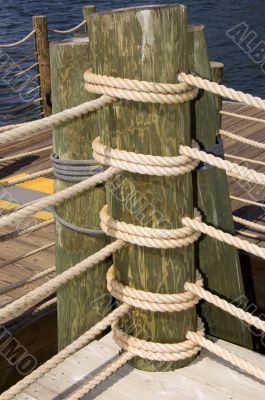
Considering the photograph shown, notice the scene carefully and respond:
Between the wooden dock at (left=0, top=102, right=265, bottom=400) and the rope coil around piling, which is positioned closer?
the wooden dock at (left=0, top=102, right=265, bottom=400)

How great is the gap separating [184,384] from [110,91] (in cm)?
97

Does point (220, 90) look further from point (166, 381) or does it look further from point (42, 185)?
point (42, 185)

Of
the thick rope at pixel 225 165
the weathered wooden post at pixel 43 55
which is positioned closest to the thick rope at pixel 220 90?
the thick rope at pixel 225 165

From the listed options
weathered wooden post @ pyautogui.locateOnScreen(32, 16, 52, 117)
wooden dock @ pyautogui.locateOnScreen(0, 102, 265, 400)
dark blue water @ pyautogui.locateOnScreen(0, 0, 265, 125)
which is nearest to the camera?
wooden dock @ pyautogui.locateOnScreen(0, 102, 265, 400)

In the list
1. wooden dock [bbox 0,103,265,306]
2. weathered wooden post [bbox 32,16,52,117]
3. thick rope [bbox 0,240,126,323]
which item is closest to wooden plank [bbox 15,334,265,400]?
thick rope [bbox 0,240,126,323]

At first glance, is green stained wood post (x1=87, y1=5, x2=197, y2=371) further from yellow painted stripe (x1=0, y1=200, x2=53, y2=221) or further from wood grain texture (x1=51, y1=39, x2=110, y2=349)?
yellow painted stripe (x1=0, y1=200, x2=53, y2=221)

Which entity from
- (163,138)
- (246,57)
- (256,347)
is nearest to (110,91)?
(163,138)

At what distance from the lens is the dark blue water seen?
706 inches

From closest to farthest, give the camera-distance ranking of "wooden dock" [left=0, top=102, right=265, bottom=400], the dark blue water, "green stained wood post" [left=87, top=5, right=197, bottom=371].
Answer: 1. "green stained wood post" [left=87, top=5, right=197, bottom=371]
2. "wooden dock" [left=0, top=102, right=265, bottom=400]
3. the dark blue water

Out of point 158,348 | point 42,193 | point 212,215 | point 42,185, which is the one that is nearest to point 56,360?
point 158,348

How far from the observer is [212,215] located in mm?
2000

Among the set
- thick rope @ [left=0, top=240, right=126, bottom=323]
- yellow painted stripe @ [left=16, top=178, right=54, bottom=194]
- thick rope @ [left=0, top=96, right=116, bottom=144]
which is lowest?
yellow painted stripe @ [left=16, top=178, right=54, bottom=194]

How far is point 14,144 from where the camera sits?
6324 millimetres

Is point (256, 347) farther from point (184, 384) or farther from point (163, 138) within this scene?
point (163, 138)
